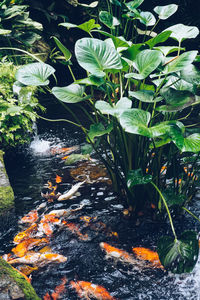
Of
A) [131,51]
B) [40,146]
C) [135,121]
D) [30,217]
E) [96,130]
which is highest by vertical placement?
[131,51]

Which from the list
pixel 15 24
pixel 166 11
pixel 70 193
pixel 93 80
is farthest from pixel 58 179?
pixel 15 24

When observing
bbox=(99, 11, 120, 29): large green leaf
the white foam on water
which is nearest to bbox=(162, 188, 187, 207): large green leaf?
bbox=(99, 11, 120, 29): large green leaf

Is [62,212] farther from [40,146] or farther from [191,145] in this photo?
[40,146]

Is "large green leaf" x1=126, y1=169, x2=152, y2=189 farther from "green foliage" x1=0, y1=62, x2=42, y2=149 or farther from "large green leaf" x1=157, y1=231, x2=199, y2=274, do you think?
"green foliage" x1=0, y1=62, x2=42, y2=149

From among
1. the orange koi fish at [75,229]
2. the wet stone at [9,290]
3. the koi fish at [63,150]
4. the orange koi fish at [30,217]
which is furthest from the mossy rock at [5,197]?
the koi fish at [63,150]

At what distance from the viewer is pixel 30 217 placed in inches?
82.3

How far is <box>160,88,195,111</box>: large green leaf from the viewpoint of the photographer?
1.41 metres

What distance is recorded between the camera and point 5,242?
1821 millimetres

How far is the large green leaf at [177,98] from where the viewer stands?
1407 millimetres

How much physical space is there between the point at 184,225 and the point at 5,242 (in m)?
1.31

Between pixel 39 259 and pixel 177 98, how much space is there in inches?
52.3

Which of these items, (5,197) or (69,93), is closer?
(69,93)

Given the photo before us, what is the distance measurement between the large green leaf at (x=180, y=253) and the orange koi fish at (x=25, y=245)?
0.87 metres

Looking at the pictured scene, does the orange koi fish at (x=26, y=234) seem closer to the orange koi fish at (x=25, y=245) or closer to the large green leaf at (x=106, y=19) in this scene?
the orange koi fish at (x=25, y=245)
